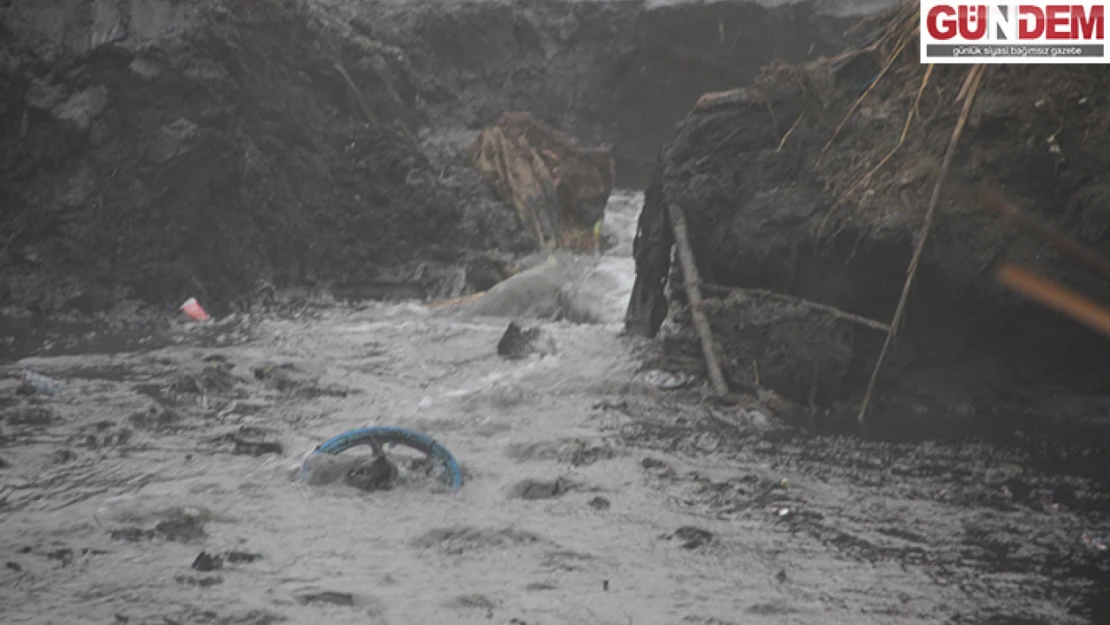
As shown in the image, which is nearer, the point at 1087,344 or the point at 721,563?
the point at 721,563

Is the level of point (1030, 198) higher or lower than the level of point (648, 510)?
higher

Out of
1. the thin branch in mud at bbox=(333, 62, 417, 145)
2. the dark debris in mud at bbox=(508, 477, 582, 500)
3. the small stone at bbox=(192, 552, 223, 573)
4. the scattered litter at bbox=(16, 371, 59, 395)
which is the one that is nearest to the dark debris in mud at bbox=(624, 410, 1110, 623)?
the dark debris in mud at bbox=(508, 477, 582, 500)

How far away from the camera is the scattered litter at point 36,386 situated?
6.79 metres

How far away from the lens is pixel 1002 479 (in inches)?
208

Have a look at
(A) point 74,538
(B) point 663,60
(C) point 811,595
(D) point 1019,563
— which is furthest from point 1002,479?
(B) point 663,60

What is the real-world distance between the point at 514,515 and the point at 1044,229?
10.00 ft

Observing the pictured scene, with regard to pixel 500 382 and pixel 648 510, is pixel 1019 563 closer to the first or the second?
pixel 648 510

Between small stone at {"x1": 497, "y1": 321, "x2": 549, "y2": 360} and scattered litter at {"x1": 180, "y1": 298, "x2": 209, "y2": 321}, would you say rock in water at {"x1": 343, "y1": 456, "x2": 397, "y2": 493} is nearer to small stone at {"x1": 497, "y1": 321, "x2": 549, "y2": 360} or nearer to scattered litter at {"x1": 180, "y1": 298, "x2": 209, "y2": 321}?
small stone at {"x1": 497, "y1": 321, "x2": 549, "y2": 360}

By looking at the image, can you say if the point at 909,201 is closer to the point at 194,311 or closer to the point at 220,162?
the point at 194,311

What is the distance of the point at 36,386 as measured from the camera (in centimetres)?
682

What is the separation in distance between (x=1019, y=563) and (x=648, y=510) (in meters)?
1.58

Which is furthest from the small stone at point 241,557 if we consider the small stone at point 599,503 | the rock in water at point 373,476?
the small stone at point 599,503

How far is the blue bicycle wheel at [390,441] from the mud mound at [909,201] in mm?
2448

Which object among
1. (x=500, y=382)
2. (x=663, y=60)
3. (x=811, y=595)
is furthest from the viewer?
(x=663, y=60)
